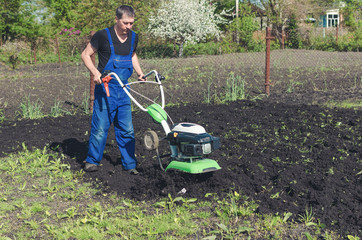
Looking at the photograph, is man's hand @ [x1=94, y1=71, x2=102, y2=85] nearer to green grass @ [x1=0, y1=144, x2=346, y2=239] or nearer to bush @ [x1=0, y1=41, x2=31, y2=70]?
green grass @ [x1=0, y1=144, x2=346, y2=239]

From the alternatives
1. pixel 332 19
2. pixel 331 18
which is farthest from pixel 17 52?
pixel 332 19

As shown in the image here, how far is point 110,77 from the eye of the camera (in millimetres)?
4426

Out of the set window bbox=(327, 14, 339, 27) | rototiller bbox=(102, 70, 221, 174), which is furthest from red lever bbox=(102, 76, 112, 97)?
window bbox=(327, 14, 339, 27)

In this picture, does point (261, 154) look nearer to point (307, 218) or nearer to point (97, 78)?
point (307, 218)

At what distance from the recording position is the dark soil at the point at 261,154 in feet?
12.7

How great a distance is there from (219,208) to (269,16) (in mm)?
24743

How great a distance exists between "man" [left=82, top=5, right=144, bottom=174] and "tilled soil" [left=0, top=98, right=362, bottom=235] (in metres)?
0.26

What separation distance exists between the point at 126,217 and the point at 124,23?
1.95m

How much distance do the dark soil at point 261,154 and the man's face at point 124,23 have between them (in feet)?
4.94

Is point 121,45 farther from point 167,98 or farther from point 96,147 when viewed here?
point 167,98

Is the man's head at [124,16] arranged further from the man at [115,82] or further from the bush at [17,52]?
the bush at [17,52]

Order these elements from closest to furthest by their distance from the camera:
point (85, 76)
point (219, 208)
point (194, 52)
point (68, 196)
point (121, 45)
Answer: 1. point (219, 208)
2. point (68, 196)
3. point (121, 45)
4. point (85, 76)
5. point (194, 52)

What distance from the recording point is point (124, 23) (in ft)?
14.7

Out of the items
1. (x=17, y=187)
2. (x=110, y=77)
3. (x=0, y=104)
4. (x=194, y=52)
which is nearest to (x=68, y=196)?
(x=17, y=187)
